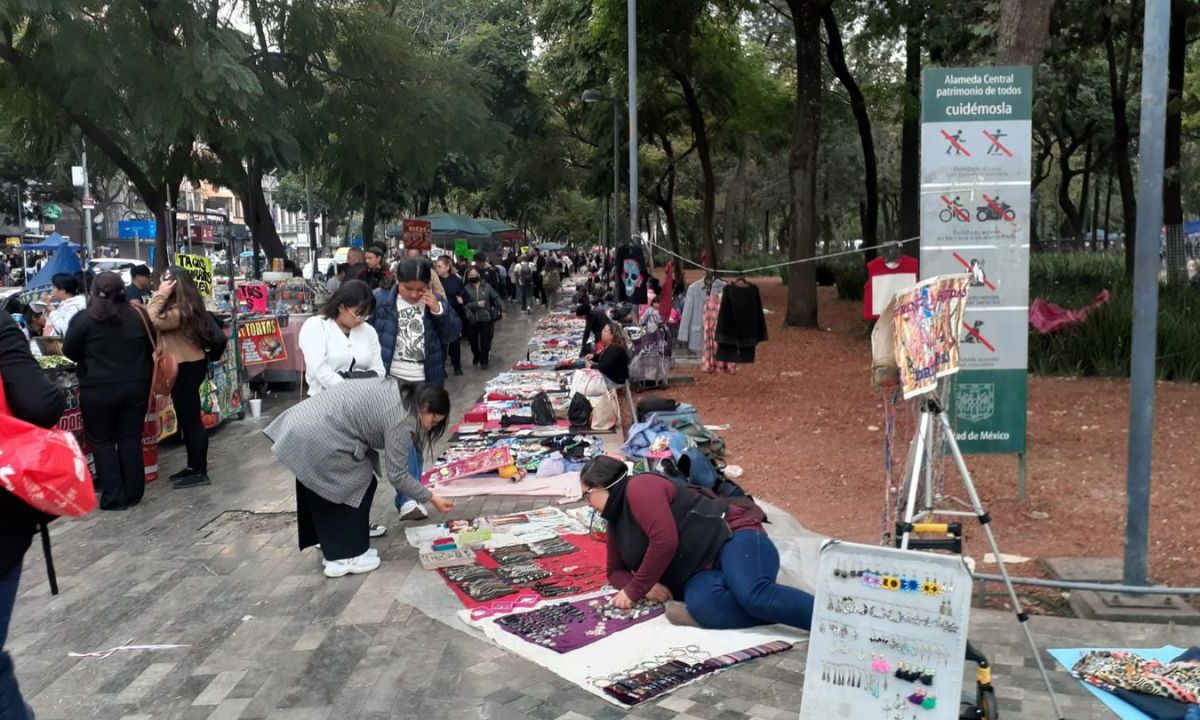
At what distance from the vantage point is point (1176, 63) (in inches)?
694

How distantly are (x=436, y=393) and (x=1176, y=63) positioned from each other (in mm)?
17132

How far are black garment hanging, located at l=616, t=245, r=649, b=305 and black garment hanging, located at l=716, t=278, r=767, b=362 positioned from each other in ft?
8.64

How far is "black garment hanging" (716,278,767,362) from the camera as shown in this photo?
1180 cm

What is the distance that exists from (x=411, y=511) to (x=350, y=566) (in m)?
1.17

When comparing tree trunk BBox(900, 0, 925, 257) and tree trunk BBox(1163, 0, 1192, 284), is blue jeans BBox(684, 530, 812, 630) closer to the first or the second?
tree trunk BBox(1163, 0, 1192, 284)

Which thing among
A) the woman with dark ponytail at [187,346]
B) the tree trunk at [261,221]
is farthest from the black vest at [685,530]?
the tree trunk at [261,221]

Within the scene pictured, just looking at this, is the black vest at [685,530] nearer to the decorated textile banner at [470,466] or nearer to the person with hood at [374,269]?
the decorated textile banner at [470,466]

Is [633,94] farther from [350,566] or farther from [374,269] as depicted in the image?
[350,566]

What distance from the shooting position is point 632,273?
1444 centimetres

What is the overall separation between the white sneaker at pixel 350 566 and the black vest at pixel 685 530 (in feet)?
6.01

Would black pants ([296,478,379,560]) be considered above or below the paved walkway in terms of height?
above

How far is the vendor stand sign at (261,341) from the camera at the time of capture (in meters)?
12.3

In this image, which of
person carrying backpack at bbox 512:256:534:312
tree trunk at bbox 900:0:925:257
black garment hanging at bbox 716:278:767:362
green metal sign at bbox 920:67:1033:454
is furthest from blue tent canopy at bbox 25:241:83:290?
person carrying backpack at bbox 512:256:534:312

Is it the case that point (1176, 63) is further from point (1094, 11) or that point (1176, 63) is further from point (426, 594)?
point (426, 594)
